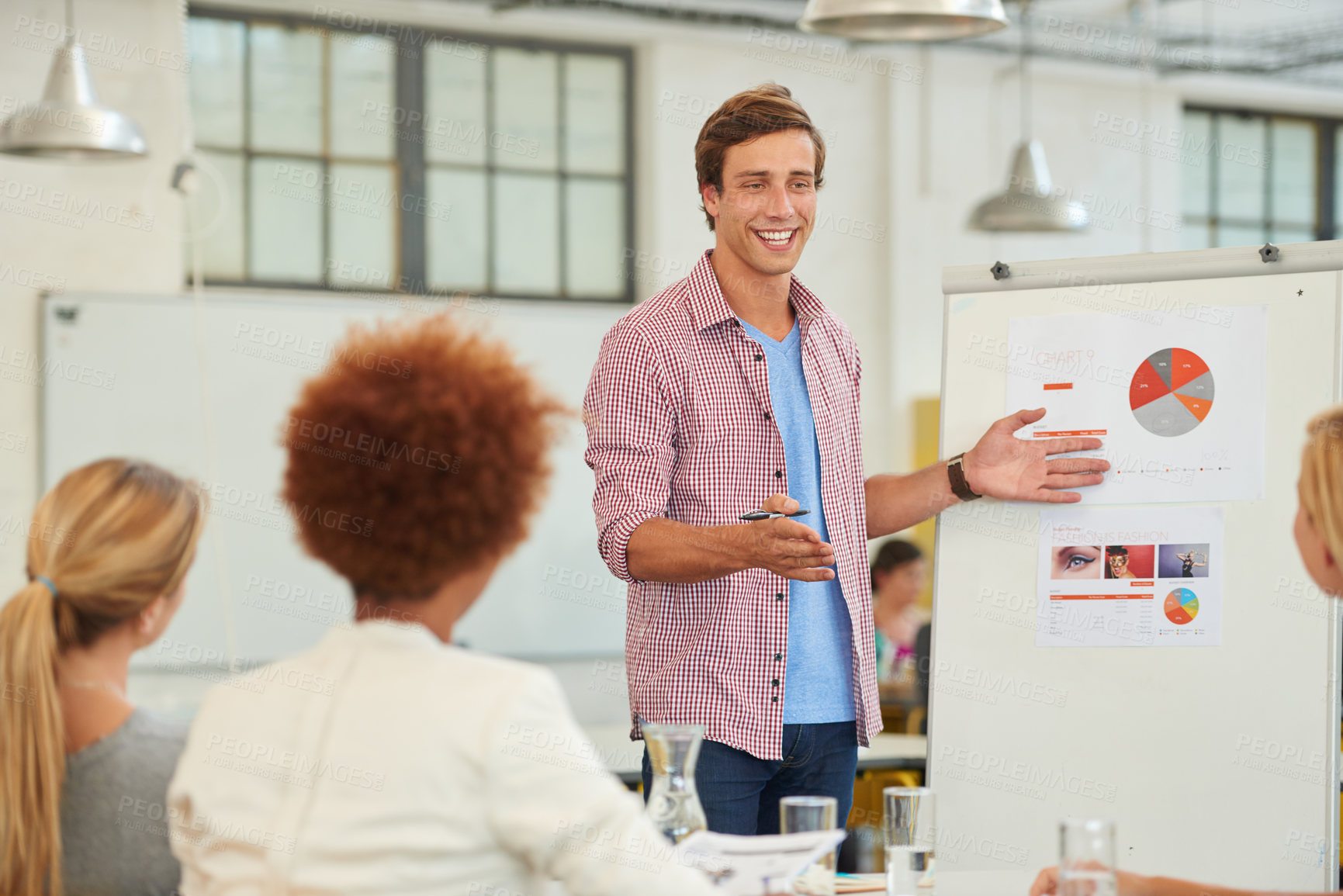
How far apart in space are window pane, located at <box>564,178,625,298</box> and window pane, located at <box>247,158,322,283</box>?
44.0 inches

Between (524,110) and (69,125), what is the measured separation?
2.52 m

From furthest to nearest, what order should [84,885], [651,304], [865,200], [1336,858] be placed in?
1. [865,200]
2. [651,304]
3. [1336,858]
4. [84,885]

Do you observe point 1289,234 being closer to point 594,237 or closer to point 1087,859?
point 594,237

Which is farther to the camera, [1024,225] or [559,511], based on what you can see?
[559,511]

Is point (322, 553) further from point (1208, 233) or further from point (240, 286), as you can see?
point (1208, 233)

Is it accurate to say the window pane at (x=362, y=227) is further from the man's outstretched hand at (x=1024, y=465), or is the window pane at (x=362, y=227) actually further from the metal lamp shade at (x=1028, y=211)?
the man's outstretched hand at (x=1024, y=465)

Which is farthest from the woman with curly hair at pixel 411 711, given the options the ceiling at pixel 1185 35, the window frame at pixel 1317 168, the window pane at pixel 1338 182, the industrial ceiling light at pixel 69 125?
the window pane at pixel 1338 182

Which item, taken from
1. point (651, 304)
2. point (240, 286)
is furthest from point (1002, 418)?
point (240, 286)

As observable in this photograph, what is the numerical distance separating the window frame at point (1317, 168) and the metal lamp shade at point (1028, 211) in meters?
2.45

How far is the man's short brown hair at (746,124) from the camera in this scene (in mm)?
2279

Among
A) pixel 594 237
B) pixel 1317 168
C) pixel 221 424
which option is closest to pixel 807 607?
pixel 221 424

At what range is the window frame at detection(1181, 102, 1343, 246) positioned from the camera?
7.68 meters

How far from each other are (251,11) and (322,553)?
16.5 feet

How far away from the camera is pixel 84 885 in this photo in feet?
4.99
